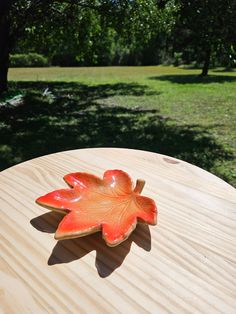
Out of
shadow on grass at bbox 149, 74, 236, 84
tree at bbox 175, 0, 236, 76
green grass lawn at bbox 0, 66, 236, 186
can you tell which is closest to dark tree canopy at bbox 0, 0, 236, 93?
tree at bbox 175, 0, 236, 76

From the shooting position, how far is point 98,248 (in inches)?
47.1

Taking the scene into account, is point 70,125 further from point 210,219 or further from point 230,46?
point 210,219

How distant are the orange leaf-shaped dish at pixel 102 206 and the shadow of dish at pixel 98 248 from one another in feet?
0.11

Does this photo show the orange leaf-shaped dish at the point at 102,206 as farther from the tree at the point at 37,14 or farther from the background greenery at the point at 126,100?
the tree at the point at 37,14

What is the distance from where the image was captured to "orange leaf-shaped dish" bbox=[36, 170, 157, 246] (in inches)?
48.1

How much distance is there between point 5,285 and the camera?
40.9 inches

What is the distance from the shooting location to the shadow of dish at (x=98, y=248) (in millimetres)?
1129

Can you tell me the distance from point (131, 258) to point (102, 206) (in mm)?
283

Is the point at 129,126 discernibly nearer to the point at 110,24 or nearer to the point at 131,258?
the point at 131,258

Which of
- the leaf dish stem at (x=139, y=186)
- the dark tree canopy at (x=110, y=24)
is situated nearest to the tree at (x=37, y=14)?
the dark tree canopy at (x=110, y=24)

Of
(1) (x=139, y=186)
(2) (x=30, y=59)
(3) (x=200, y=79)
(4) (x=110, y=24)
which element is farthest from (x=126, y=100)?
(2) (x=30, y=59)

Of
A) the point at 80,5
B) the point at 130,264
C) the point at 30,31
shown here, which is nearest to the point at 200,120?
the point at 80,5

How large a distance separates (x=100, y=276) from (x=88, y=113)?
7.70 meters

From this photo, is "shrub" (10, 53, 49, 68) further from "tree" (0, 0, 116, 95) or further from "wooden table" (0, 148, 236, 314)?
"wooden table" (0, 148, 236, 314)
